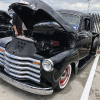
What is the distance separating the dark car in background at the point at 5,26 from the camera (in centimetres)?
565

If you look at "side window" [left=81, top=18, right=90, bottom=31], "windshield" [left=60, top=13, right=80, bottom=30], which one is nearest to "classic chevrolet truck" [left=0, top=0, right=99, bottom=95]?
"windshield" [left=60, top=13, right=80, bottom=30]

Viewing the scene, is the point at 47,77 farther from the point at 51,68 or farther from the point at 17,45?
the point at 17,45

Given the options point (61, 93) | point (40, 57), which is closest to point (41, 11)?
point (40, 57)

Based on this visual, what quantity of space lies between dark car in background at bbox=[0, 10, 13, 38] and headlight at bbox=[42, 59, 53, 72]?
410cm

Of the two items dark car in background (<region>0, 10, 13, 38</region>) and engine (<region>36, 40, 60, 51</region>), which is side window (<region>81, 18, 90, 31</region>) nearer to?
engine (<region>36, 40, 60, 51</region>)

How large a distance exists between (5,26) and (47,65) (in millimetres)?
4541

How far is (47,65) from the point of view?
235 centimetres

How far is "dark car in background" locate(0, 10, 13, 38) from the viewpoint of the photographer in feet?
18.5

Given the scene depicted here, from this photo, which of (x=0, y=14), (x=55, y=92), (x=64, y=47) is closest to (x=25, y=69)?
(x=55, y=92)

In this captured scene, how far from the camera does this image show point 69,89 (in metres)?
3.11

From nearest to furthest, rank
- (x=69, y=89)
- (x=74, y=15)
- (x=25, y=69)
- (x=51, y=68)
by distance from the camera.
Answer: (x=51, y=68) < (x=25, y=69) < (x=69, y=89) < (x=74, y=15)

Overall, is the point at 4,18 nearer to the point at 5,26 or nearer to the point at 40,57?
the point at 5,26

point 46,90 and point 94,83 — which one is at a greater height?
point 46,90

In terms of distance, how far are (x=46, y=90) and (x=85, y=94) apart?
112 centimetres
